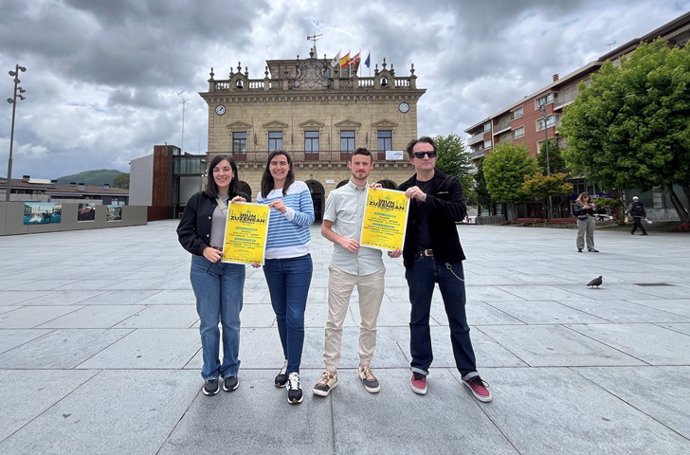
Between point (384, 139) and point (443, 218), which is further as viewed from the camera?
point (384, 139)

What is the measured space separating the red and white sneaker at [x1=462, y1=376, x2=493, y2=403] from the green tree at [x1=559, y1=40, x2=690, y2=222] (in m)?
20.4

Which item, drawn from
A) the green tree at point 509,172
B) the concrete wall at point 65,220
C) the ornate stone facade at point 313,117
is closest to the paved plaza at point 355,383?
the concrete wall at point 65,220

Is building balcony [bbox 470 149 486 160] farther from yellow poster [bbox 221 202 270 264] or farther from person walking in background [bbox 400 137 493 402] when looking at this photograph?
yellow poster [bbox 221 202 270 264]

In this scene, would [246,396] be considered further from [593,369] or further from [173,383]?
[593,369]

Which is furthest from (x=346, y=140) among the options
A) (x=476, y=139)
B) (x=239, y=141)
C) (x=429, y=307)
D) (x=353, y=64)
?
(x=476, y=139)

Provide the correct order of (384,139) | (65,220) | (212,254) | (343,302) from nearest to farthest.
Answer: (212,254) → (343,302) → (65,220) → (384,139)

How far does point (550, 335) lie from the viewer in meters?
3.67

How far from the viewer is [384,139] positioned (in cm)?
3180

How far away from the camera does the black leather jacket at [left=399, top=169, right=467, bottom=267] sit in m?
2.44

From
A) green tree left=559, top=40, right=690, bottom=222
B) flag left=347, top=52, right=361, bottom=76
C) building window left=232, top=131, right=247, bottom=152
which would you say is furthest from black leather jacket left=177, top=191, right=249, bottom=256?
flag left=347, top=52, right=361, bottom=76

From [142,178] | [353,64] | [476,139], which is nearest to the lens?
[353,64]

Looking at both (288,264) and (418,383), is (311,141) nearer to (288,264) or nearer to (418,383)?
(288,264)

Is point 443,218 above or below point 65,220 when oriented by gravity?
below

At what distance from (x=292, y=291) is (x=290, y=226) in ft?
1.74
